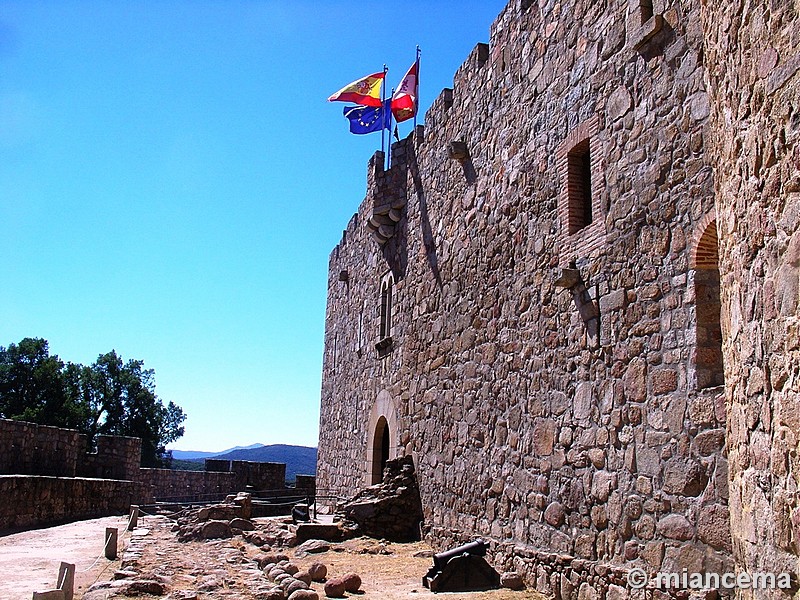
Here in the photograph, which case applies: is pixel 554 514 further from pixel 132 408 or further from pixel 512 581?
pixel 132 408

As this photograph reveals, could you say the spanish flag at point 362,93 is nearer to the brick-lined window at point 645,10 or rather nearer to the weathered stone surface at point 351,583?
the brick-lined window at point 645,10

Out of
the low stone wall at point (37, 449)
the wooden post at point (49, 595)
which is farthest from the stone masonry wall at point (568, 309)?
the low stone wall at point (37, 449)

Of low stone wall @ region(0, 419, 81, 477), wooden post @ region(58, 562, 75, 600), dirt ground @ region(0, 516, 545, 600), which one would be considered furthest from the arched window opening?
low stone wall @ region(0, 419, 81, 477)

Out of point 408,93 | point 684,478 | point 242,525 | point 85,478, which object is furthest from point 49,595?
point 85,478

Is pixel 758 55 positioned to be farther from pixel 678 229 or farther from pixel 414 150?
pixel 414 150

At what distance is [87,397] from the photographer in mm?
39469

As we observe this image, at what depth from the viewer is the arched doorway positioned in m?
13.5

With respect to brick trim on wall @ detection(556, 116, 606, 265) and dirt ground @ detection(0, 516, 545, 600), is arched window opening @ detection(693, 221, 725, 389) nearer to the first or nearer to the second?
brick trim on wall @ detection(556, 116, 606, 265)

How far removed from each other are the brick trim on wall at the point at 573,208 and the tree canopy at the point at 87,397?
33.7 meters

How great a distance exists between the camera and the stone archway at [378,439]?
515 inches

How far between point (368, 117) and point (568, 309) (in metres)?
8.05

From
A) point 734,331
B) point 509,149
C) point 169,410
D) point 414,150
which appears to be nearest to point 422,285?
point 414,150

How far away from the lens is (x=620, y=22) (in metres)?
6.68

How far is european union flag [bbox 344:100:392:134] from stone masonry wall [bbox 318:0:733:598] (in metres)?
2.18
